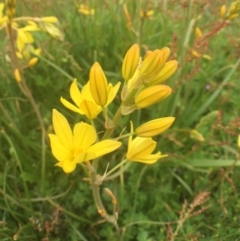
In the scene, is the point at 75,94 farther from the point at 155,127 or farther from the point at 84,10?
the point at 84,10

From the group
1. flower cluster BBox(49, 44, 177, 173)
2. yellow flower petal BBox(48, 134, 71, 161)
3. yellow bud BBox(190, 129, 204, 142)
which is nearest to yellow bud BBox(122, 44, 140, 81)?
flower cluster BBox(49, 44, 177, 173)

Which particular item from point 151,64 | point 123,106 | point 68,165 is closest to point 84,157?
point 68,165

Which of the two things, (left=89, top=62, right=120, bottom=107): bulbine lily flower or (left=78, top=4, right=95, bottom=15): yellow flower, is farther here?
(left=78, top=4, right=95, bottom=15): yellow flower

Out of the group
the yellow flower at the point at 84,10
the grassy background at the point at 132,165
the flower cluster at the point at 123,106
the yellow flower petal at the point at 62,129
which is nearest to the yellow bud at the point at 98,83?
the flower cluster at the point at 123,106

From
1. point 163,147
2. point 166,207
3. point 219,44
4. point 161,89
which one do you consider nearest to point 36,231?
point 166,207

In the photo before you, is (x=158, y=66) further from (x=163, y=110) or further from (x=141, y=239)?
(x=163, y=110)

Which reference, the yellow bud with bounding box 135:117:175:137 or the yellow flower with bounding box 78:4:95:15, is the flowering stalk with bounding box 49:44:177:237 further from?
the yellow flower with bounding box 78:4:95:15

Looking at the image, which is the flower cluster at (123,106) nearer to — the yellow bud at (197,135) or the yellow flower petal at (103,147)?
the yellow flower petal at (103,147)

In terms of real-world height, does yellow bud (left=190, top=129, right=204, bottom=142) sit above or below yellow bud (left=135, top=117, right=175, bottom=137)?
below
